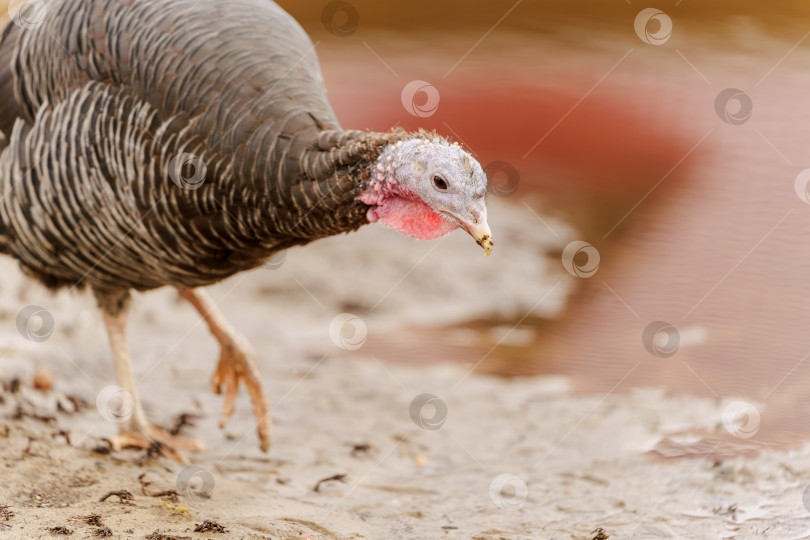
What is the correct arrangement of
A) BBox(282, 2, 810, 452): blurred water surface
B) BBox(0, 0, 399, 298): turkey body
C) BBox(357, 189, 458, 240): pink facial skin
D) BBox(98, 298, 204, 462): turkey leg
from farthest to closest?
1. BBox(282, 2, 810, 452): blurred water surface
2. BBox(98, 298, 204, 462): turkey leg
3. BBox(0, 0, 399, 298): turkey body
4. BBox(357, 189, 458, 240): pink facial skin

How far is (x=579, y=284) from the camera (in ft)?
20.1

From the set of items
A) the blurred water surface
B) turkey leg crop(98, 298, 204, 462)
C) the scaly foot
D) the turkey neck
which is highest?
the blurred water surface

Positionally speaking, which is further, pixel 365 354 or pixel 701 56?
pixel 701 56

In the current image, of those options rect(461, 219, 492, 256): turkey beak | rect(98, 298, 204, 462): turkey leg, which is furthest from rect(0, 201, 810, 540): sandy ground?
rect(461, 219, 492, 256): turkey beak

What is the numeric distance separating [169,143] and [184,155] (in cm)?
→ 8

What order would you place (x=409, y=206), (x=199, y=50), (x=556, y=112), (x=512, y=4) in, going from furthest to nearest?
1. (x=512, y=4)
2. (x=556, y=112)
3. (x=199, y=50)
4. (x=409, y=206)

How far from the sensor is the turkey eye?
277 centimetres

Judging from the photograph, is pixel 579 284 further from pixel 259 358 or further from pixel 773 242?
pixel 259 358

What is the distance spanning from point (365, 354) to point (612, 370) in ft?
4.93

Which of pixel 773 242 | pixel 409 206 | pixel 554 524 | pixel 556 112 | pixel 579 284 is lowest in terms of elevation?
pixel 554 524

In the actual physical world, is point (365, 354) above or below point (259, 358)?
above

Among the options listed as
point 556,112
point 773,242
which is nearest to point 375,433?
point 773,242

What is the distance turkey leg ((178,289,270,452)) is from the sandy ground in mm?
243

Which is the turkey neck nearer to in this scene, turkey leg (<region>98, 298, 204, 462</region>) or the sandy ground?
the sandy ground
